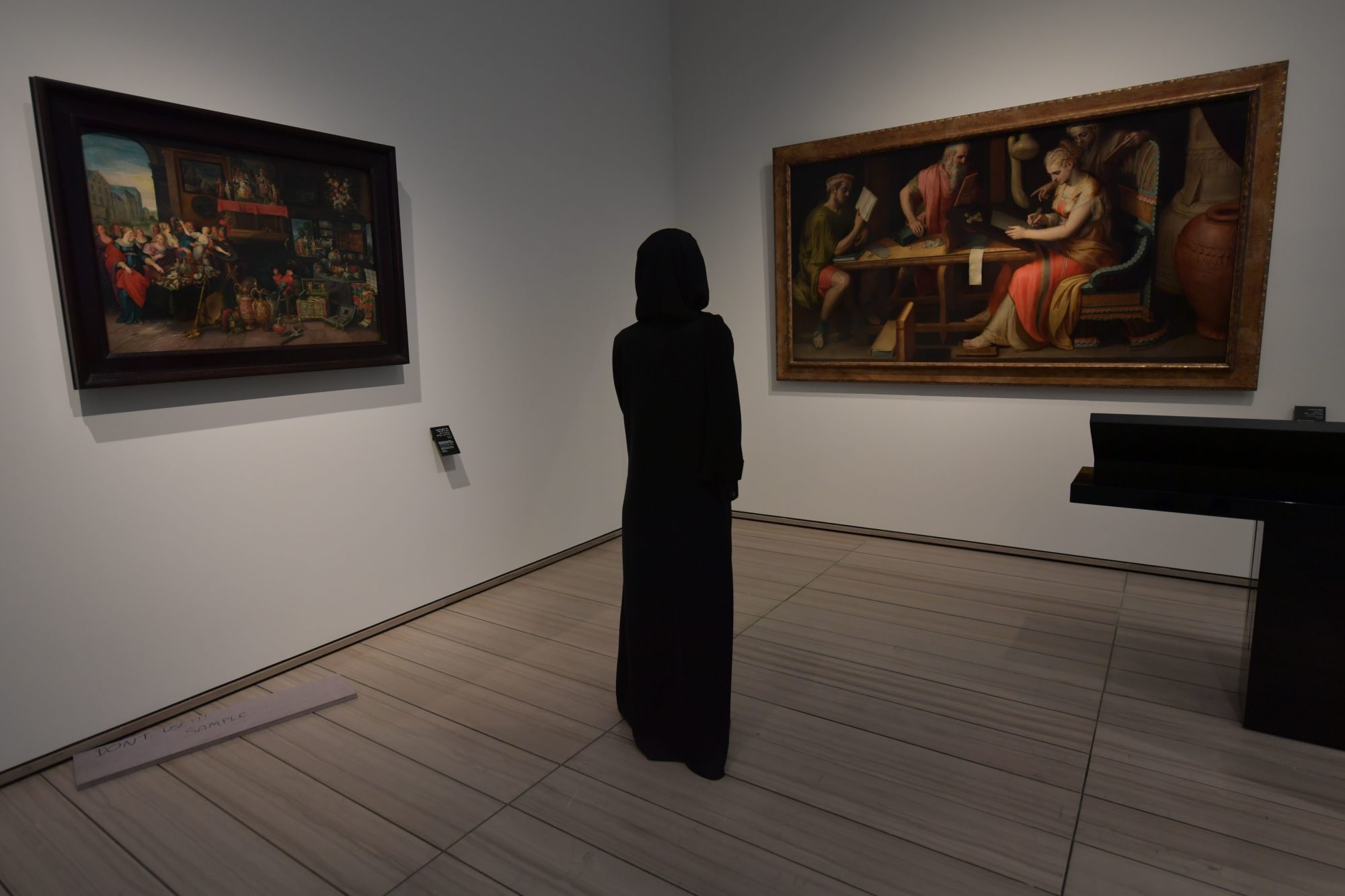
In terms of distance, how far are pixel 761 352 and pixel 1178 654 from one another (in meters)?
3.33

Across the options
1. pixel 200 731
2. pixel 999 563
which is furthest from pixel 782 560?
pixel 200 731

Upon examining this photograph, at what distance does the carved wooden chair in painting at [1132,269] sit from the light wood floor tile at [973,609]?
5.52 ft

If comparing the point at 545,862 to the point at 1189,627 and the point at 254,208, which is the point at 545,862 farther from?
the point at 1189,627

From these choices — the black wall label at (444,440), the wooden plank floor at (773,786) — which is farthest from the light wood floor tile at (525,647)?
the black wall label at (444,440)

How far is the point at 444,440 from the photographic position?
4.18m

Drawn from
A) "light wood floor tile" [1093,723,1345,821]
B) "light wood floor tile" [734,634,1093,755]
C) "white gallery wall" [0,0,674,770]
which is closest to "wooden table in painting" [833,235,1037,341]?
"white gallery wall" [0,0,674,770]

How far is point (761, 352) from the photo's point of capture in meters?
5.80

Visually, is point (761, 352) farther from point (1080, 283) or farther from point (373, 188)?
point (373, 188)

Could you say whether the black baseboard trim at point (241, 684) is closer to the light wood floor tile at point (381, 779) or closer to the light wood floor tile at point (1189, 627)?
the light wood floor tile at point (381, 779)

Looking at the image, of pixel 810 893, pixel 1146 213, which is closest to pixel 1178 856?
pixel 810 893

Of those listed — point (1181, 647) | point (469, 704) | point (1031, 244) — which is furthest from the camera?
point (1031, 244)

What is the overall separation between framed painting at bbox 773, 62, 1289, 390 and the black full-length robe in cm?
285

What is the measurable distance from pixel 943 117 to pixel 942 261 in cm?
90

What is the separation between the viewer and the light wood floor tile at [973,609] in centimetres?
372
